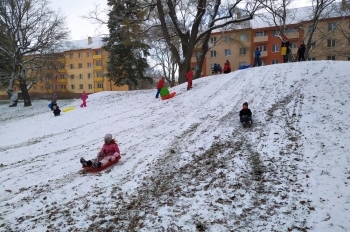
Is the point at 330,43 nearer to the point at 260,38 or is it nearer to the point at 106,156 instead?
the point at 260,38

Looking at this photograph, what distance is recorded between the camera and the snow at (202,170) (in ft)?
16.2

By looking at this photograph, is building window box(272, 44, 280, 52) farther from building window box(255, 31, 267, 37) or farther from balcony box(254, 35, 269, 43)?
building window box(255, 31, 267, 37)

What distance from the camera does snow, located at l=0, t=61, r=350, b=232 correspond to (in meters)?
4.93

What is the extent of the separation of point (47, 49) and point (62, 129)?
1833 cm

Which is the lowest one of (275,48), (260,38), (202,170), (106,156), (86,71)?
(202,170)

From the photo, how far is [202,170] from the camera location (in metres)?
6.88

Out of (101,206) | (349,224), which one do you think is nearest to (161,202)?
(101,206)

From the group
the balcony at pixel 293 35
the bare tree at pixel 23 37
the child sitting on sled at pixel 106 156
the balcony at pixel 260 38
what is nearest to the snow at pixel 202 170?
the child sitting on sled at pixel 106 156

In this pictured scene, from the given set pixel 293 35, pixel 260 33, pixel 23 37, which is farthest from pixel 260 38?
pixel 23 37

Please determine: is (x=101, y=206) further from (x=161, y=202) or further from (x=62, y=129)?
(x=62, y=129)

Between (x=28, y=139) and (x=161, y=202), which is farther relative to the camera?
(x=28, y=139)

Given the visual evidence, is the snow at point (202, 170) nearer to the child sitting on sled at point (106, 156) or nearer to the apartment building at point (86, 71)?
the child sitting on sled at point (106, 156)

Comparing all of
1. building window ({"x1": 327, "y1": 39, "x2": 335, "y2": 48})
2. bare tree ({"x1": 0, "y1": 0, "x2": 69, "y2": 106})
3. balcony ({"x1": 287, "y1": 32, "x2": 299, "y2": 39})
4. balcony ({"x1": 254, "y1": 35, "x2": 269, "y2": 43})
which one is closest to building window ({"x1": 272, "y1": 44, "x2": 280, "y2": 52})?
balcony ({"x1": 254, "y1": 35, "x2": 269, "y2": 43})

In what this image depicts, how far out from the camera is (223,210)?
509 centimetres
